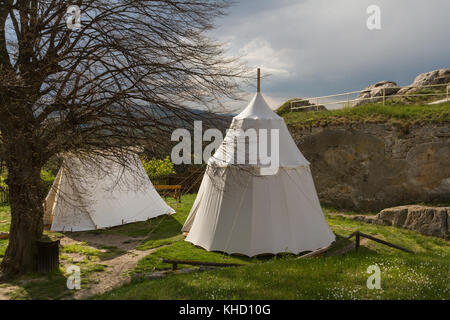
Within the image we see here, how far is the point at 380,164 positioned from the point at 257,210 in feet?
25.4

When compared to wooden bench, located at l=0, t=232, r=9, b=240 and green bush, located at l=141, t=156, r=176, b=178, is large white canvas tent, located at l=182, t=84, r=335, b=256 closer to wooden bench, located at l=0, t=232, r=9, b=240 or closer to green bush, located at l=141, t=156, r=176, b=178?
wooden bench, located at l=0, t=232, r=9, b=240

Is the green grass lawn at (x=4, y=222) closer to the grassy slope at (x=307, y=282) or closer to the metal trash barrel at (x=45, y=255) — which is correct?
the metal trash barrel at (x=45, y=255)

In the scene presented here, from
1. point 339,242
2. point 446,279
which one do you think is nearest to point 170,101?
point 446,279

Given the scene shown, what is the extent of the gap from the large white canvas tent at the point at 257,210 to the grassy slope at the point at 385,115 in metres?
6.76

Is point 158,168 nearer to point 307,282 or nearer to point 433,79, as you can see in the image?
point 307,282

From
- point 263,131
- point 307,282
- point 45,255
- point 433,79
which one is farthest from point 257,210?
point 433,79

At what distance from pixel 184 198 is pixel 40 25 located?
500 inches

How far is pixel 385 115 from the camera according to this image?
14.6m

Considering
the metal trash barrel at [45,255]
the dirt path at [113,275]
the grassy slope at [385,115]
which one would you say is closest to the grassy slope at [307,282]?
the dirt path at [113,275]

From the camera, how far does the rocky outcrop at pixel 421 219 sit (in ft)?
35.0

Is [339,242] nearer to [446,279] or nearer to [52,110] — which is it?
[446,279]

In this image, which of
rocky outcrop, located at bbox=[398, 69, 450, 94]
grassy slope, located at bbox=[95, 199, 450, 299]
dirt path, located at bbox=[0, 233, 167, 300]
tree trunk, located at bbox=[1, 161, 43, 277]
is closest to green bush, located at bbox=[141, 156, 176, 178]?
dirt path, located at bbox=[0, 233, 167, 300]

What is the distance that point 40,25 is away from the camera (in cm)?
640

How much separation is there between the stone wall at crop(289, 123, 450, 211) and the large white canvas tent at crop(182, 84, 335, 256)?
5.58m
